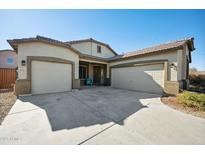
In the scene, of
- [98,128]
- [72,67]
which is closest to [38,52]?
[72,67]

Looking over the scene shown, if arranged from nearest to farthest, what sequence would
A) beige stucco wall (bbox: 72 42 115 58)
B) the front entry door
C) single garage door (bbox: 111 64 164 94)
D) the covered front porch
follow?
single garage door (bbox: 111 64 164 94), beige stucco wall (bbox: 72 42 115 58), the covered front porch, the front entry door

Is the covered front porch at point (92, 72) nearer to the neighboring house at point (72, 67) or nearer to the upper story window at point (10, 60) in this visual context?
the neighboring house at point (72, 67)

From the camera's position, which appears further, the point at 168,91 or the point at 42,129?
the point at 168,91

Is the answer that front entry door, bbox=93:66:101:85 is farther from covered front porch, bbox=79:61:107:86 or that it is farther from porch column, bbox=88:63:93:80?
porch column, bbox=88:63:93:80

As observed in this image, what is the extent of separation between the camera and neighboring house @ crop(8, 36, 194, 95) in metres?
7.44

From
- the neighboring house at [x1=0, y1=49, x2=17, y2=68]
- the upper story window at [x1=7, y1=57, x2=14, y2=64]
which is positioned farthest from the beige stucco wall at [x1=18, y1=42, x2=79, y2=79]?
the upper story window at [x1=7, y1=57, x2=14, y2=64]

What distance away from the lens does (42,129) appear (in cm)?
316

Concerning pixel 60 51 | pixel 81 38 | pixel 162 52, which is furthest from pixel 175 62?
pixel 81 38

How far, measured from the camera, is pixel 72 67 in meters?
9.88
